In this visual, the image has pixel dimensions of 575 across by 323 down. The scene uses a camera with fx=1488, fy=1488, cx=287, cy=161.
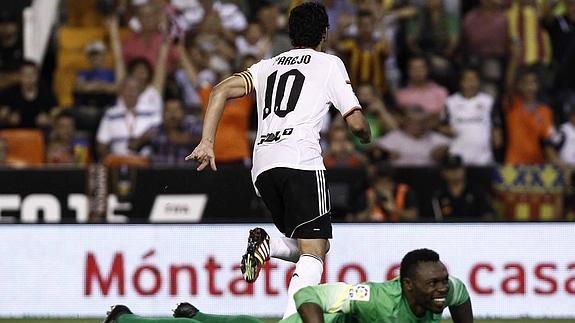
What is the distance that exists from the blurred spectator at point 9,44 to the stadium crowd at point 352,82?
16 mm

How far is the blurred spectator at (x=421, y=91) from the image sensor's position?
15.4 meters

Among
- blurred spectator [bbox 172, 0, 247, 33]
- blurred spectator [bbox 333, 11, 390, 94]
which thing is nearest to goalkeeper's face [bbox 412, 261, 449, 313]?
blurred spectator [bbox 333, 11, 390, 94]

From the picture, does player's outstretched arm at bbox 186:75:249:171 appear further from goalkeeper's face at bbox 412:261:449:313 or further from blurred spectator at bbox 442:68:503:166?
blurred spectator at bbox 442:68:503:166

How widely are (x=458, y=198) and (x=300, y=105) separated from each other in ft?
18.0

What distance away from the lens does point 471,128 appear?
15180mm

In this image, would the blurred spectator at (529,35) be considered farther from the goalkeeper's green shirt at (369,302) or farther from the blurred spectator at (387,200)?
the goalkeeper's green shirt at (369,302)

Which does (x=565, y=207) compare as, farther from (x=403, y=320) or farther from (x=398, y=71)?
(x=403, y=320)

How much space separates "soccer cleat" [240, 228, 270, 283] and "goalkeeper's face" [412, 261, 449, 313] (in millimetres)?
1593

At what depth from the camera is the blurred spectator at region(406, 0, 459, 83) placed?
1614 centimetres

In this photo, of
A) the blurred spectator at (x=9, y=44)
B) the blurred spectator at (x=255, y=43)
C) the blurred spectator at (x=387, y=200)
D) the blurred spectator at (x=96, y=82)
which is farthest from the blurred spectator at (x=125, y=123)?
the blurred spectator at (x=387, y=200)

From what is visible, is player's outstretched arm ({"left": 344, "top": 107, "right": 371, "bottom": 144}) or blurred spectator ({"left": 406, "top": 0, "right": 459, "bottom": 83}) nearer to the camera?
player's outstretched arm ({"left": 344, "top": 107, "right": 371, "bottom": 144})

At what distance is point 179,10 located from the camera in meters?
16.5

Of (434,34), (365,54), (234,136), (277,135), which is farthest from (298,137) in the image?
(434,34)

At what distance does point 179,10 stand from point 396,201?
418cm
